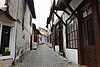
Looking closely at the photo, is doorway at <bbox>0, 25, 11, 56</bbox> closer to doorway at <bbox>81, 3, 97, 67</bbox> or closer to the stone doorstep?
the stone doorstep

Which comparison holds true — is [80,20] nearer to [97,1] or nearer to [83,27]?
[83,27]

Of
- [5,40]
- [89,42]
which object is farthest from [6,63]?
[89,42]

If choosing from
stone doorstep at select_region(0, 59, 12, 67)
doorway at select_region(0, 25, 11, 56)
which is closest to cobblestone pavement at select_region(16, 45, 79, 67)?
stone doorstep at select_region(0, 59, 12, 67)

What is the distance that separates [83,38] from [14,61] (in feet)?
11.8

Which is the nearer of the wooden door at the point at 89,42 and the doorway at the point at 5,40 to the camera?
the wooden door at the point at 89,42

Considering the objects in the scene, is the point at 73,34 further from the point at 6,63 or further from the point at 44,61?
the point at 6,63

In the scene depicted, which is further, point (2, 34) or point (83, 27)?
point (83, 27)

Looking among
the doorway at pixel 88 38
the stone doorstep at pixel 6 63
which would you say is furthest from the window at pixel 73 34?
the stone doorstep at pixel 6 63

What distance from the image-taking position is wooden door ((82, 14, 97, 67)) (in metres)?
5.04

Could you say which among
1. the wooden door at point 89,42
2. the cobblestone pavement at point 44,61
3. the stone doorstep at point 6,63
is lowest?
the cobblestone pavement at point 44,61

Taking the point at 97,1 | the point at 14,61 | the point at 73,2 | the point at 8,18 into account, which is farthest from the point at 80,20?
the point at 14,61

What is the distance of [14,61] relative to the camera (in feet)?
20.9

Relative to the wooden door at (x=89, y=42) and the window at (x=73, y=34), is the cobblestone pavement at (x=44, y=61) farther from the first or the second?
the wooden door at (x=89, y=42)

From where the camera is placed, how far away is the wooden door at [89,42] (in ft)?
16.5
